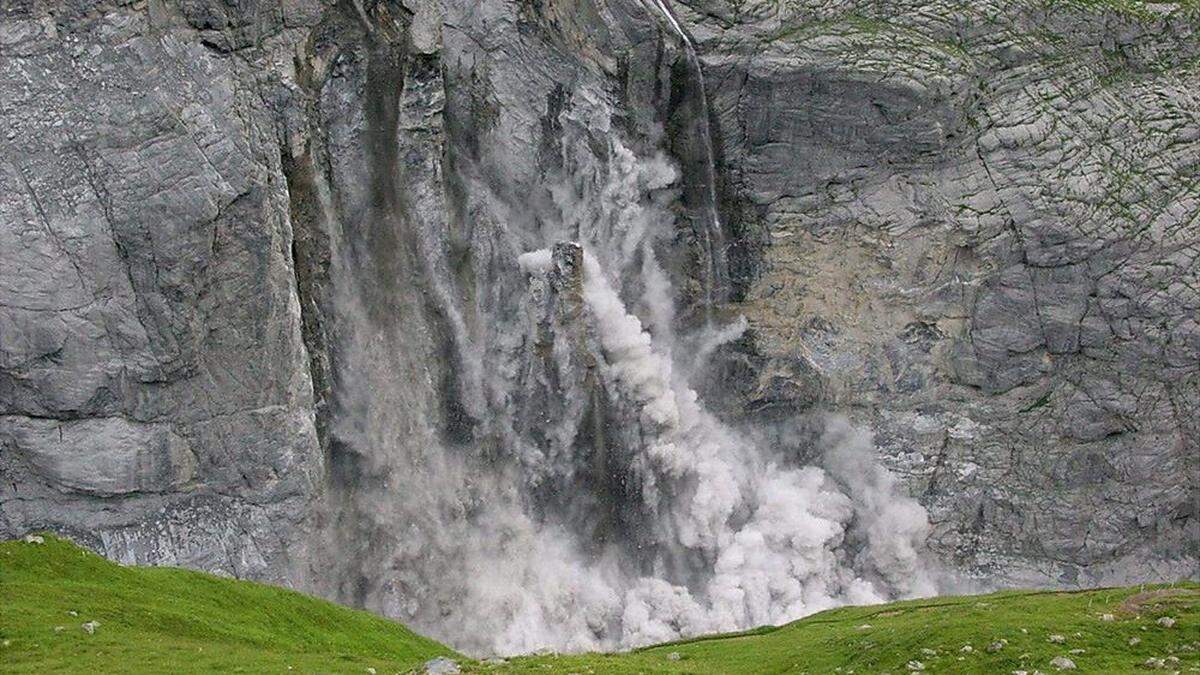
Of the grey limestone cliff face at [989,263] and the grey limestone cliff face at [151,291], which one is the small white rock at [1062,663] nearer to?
the grey limestone cliff face at [151,291]

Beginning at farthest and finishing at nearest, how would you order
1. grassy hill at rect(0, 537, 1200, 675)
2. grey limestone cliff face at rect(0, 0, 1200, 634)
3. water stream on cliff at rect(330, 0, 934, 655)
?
1. water stream on cliff at rect(330, 0, 934, 655)
2. grey limestone cliff face at rect(0, 0, 1200, 634)
3. grassy hill at rect(0, 537, 1200, 675)

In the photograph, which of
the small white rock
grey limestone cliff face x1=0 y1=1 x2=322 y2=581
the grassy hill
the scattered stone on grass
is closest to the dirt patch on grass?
the grassy hill

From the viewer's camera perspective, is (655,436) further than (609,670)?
Yes

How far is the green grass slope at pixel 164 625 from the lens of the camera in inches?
1302

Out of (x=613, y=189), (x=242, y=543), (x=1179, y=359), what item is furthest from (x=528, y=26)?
(x=1179, y=359)

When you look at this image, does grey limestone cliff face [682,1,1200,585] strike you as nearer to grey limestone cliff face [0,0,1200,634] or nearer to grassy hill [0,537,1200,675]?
grey limestone cliff face [0,0,1200,634]

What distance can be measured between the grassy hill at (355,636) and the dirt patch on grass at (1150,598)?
64 mm

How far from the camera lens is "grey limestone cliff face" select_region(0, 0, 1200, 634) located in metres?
54.7

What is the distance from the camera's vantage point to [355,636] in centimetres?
4509

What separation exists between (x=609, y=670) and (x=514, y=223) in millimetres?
34355

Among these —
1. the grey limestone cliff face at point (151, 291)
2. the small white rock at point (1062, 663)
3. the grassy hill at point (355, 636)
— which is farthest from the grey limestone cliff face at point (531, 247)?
the small white rock at point (1062, 663)

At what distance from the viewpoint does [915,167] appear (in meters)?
68.1

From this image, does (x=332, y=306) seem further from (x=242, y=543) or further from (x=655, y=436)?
(x=655, y=436)

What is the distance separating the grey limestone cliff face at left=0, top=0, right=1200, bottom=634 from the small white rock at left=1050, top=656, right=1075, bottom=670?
33.8 meters
